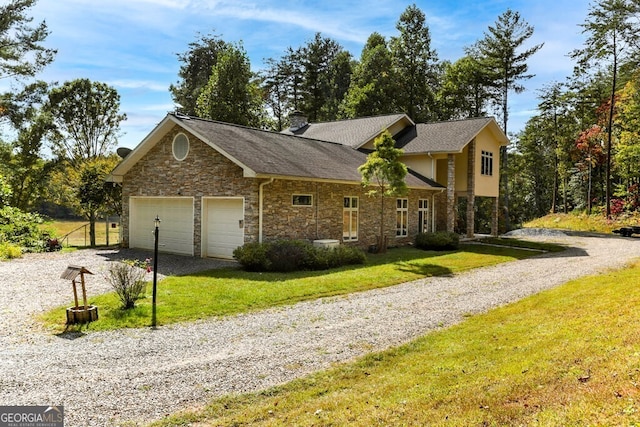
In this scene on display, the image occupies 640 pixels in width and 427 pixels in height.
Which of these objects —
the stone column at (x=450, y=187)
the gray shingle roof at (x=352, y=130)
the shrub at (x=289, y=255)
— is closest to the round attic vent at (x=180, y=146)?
the shrub at (x=289, y=255)

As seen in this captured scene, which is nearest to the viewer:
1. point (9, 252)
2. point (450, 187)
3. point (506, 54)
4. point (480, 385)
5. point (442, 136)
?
point (480, 385)

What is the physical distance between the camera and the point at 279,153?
54.7 feet

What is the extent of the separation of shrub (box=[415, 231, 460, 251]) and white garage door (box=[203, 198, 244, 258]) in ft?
28.9

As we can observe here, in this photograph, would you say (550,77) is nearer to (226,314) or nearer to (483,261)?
(483,261)

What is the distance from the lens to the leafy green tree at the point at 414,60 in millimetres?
39844

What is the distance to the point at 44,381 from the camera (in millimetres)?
5340

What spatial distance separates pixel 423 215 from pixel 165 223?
12.2m

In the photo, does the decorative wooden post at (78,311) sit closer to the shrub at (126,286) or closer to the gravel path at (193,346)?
the gravel path at (193,346)

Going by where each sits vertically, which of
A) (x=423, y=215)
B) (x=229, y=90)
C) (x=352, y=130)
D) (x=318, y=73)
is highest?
(x=318, y=73)

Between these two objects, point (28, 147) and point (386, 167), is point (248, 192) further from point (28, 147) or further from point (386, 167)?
point (28, 147)

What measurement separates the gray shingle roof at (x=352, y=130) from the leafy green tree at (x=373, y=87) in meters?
9.45

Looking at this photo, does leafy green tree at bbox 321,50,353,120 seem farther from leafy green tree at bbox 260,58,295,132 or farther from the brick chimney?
the brick chimney

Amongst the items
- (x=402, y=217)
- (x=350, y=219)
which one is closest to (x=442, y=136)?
(x=402, y=217)

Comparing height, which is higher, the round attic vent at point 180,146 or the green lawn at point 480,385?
the round attic vent at point 180,146
